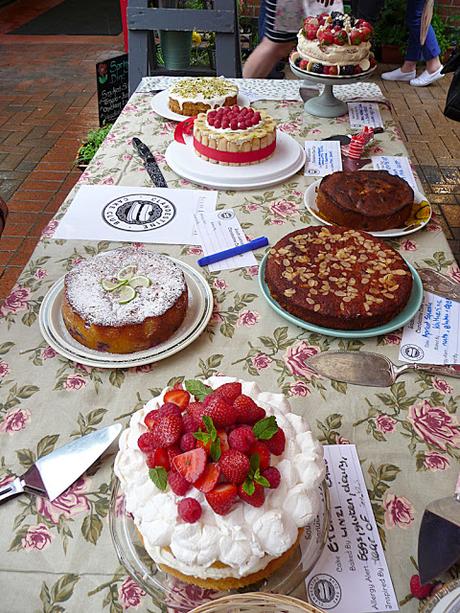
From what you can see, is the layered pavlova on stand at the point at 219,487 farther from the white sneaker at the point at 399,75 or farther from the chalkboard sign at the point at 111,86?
the white sneaker at the point at 399,75

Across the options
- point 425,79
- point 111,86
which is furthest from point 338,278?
point 425,79

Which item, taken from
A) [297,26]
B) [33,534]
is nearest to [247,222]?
[33,534]

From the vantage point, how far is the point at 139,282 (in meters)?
1.04

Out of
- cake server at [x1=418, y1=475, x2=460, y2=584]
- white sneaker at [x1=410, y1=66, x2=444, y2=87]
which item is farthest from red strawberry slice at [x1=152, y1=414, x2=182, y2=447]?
white sneaker at [x1=410, y1=66, x2=444, y2=87]

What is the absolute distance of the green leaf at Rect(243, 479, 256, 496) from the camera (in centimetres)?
63

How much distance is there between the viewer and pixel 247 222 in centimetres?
140

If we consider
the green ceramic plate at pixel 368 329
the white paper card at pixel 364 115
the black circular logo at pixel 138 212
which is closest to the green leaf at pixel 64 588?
the green ceramic plate at pixel 368 329

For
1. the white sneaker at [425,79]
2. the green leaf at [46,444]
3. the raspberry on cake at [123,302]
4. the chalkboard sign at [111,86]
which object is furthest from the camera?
the white sneaker at [425,79]

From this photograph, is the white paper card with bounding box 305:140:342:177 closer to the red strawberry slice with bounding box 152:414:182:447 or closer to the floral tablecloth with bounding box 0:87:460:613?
the floral tablecloth with bounding box 0:87:460:613

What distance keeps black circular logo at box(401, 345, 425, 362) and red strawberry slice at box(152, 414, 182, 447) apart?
0.53 m

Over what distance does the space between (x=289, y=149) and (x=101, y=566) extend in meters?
1.36

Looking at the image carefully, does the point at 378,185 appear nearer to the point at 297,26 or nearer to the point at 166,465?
the point at 166,465

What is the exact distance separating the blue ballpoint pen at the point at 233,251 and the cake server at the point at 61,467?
20.2 inches

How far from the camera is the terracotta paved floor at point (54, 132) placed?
2.91 meters
